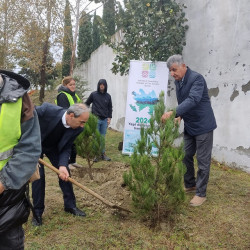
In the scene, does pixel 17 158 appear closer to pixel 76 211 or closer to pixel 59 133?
pixel 59 133

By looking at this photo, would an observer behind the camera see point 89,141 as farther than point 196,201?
Yes

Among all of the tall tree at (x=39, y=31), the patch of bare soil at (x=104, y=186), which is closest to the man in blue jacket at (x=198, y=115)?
the patch of bare soil at (x=104, y=186)

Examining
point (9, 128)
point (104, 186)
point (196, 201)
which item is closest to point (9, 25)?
point (104, 186)

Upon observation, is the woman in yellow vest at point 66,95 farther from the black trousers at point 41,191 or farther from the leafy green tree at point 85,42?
the leafy green tree at point 85,42

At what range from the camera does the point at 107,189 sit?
14.0ft

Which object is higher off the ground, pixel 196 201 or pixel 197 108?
pixel 197 108

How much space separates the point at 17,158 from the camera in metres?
1.64

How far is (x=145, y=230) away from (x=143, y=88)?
3.50 metres

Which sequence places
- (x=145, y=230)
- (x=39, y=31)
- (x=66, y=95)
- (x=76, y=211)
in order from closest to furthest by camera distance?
1. (x=145, y=230)
2. (x=76, y=211)
3. (x=66, y=95)
4. (x=39, y=31)

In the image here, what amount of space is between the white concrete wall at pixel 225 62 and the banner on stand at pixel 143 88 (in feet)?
2.76

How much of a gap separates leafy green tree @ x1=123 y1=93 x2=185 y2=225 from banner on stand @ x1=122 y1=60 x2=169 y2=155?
Result: 290cm

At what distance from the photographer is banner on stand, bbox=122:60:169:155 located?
5.99 m

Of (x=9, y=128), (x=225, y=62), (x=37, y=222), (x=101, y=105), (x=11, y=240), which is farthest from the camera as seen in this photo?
(x=101, y=105)

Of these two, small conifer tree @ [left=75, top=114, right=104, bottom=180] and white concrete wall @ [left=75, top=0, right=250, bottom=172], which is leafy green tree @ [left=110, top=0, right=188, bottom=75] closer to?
white concrete wall @ [left=75, top=0, right=250, bottom=172]
